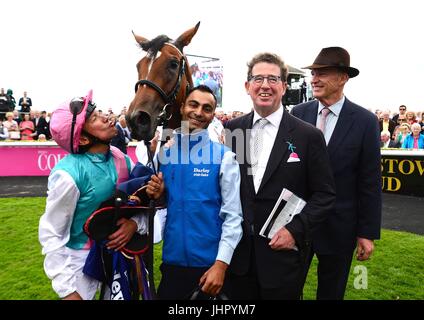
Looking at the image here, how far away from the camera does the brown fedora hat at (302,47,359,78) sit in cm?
259

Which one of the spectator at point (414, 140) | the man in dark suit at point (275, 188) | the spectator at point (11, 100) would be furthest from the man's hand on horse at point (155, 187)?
the spectator at point (11, 100)

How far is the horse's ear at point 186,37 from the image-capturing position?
10.1 feet

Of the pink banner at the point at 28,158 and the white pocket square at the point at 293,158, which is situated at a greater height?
the white pocket square at the point at 293,158

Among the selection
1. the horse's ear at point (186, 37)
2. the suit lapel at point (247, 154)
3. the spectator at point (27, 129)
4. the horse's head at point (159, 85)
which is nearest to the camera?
the suit lapel at point (247, 154)

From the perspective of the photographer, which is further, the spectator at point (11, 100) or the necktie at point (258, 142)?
the spectator at point (11, 100)

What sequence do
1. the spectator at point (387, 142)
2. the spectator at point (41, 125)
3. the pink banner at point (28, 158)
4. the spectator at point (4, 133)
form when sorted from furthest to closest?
the spectator at point (41, 125), the spectator at point (4, 133), the pink banner at point (28, 158), the spectator at point (387, 142)

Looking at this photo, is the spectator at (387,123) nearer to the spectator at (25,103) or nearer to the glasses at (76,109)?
the glasses at (76,109)

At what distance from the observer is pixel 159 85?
105 inches

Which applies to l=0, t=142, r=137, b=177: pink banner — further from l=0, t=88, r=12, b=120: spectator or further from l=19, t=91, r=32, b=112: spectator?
l=19, t=91, r=32, b=112: spectator

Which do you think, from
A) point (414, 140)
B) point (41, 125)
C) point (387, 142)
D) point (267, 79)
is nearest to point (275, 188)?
point (267, 79)

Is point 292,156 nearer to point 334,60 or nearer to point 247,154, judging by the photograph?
point 247,154

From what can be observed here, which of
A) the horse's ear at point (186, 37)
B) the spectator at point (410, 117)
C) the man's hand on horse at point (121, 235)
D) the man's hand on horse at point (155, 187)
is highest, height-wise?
the horse's ear at point (186, 37)

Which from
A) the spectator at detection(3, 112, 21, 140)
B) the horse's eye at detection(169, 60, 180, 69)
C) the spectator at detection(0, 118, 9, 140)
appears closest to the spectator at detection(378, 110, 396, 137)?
the horse's eye at detection(169, 60, 180, 69)

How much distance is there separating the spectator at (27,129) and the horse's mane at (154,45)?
41.8 feet
